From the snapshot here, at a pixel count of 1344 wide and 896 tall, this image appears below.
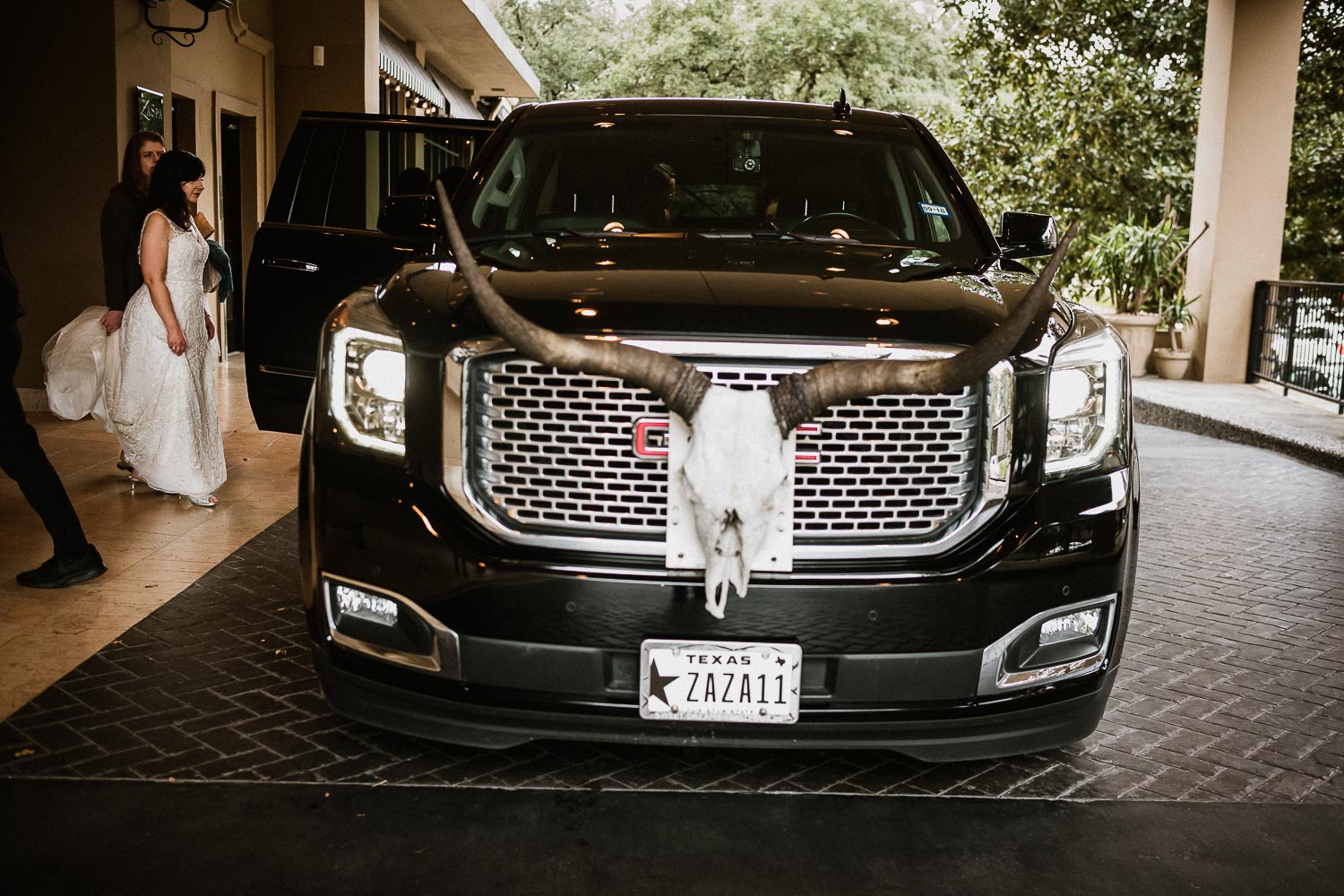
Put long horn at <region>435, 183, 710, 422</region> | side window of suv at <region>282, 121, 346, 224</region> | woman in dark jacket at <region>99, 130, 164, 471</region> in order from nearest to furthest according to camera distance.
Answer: long horn at <region>435, 183, 710, 422</region>
side window of suv at <region>282, 121, 346, 224</region>
woman in dark jacket at <region>99, 130, 164, 471</region>

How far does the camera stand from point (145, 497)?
7.46m

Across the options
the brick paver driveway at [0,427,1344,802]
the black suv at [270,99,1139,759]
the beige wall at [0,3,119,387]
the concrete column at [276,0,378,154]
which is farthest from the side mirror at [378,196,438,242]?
the concrete column at [276,0,378,154]

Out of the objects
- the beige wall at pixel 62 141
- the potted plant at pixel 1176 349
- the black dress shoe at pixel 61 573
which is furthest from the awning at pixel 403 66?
the black dress shoe at pixel 61 573

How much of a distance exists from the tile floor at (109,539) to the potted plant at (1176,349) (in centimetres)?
1113

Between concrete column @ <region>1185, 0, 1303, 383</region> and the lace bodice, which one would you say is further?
concrete column @ <region>1185, 0, 1303, 383</region>

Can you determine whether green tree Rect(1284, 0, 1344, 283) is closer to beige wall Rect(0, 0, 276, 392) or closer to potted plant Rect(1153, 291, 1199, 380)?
potted plant Rect(1153, 291, 1199, 380)

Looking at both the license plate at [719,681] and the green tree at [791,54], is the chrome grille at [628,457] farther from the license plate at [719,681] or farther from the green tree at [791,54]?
the green tree at [791,54]

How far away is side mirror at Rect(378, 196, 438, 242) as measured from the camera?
15.4 ft

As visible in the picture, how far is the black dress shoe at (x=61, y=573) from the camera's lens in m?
5.50

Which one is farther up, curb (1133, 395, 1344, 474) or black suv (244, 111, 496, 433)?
black suv (244, 111, 496, 433)

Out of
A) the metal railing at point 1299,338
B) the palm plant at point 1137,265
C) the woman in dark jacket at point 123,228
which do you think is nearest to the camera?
the woman in dark jacket at point 123,228

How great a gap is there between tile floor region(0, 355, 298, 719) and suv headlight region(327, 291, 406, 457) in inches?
64.7

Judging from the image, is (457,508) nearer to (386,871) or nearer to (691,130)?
(386,871)

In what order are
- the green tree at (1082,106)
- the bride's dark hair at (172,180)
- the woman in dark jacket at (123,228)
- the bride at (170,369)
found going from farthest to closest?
the green tree at (1082,106)
the woman in dark jacket at (123,228)
the bride at (170,369)
the bride's dark hair at (172,180)
